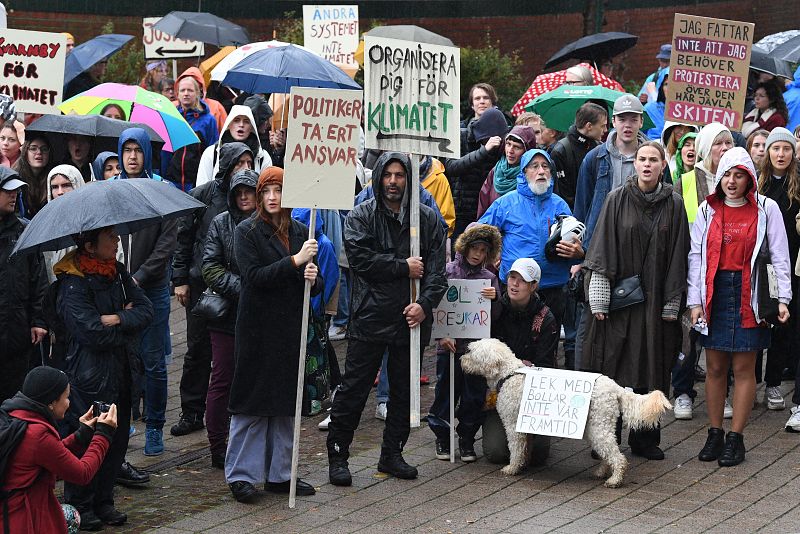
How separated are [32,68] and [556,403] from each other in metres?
5.96

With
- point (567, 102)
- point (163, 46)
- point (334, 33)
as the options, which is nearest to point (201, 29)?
point (163, 46)

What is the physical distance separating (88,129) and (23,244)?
3.40 m

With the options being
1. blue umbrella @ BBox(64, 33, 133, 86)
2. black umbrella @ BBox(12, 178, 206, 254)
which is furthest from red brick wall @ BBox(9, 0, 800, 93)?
black umbrella @ BBox(12, 178, 206, 254)

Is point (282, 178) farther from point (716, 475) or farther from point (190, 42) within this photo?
point (190, 42)

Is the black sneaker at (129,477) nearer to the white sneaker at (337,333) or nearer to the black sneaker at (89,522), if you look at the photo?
the black sneaker at (89,522)

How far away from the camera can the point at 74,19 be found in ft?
72.0

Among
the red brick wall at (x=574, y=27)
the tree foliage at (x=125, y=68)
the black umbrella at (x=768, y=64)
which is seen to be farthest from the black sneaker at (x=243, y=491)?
the red brick wall at (x=574, y=27)

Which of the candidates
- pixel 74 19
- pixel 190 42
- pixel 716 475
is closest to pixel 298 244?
pixel 716 475

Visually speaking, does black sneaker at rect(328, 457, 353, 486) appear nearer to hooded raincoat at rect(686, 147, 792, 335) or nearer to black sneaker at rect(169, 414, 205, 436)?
black sneaker at rect(169, 414, 205, 436)

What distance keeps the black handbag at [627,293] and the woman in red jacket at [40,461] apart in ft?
12.6

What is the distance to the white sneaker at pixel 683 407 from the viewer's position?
33.4 feet

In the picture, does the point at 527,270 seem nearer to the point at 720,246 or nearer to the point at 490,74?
the point at 720,246

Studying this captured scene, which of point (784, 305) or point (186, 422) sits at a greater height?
point (784, 305)

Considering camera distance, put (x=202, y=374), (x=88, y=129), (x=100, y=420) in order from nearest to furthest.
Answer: (x=100, y=420)
(x=202, y=374)
(x=88, y=129)
